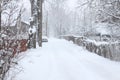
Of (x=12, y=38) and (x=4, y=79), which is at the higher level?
(x=12, y=38)

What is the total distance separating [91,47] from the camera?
2189 cm

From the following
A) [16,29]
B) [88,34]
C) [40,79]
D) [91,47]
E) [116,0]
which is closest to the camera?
[16,29]

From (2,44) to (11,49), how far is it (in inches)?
11.1

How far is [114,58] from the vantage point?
15016 millimetres

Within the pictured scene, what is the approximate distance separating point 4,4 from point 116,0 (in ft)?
27.8

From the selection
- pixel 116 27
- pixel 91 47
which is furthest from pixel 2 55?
pixel 91 47

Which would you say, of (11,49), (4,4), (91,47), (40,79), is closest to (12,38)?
(11,49)

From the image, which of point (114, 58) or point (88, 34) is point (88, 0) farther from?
point (88, 34)

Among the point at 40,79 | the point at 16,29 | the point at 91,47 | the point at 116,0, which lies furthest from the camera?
the point at 91,47

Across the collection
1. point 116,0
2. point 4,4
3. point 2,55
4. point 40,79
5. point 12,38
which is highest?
point 116,0

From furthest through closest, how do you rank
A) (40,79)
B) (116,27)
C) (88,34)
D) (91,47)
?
1. (88,34)
2. (91,47)
3. (116,27)
4. (40,79)

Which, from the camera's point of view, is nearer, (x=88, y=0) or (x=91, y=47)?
(x=88, y=0)

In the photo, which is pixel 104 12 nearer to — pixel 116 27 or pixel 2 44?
pixel 116 27

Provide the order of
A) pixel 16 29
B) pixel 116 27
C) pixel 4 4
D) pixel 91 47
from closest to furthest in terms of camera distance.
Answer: pixel 4 4 < pixel 16 29 < pixel 116 27 < pixel 91 47
